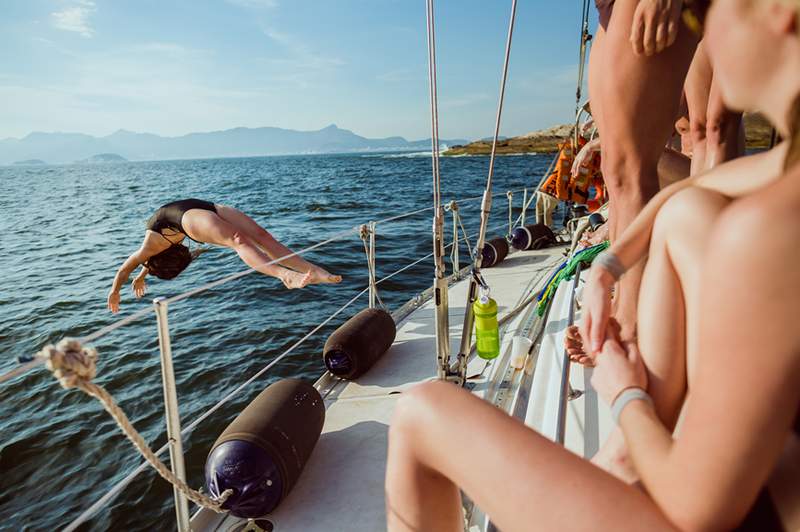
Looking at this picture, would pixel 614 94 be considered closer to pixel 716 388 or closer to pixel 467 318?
pixel 467 318

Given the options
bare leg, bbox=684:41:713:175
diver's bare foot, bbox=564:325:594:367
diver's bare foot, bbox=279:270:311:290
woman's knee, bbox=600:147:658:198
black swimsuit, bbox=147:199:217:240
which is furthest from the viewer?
black swimsuit, bbox=147:199:217:240

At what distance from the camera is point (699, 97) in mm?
2029

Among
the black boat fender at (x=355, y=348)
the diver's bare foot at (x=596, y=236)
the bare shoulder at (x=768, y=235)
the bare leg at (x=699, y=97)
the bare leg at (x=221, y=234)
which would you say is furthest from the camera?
the bare leg at (x=221, y=234)

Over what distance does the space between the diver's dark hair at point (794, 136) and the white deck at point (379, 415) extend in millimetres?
1076

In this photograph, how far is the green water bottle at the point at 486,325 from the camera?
2.62 m

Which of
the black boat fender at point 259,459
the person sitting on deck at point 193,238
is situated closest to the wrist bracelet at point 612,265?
the black boat fender at point 259,459

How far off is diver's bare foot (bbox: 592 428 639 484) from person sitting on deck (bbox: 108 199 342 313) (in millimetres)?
2455

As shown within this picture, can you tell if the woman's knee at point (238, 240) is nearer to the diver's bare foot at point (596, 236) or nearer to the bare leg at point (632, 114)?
the diver's bare foot at point (596, 236)

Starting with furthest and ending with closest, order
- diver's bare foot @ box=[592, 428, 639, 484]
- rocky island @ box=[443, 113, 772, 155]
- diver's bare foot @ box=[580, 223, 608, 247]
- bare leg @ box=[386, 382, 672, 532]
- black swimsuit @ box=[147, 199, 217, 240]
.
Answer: rocky island @ box=[443, 113, 772, 155]
black swimsuit @ box=[147, 199, 217, 240]
diver's bare foot @ box=[580, 223, 608, 247]
diver's bare foot @ box=[592, 428, 639, 484]
bare leg @ box=[386, 382, 672, 532]

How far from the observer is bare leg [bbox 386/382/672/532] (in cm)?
73

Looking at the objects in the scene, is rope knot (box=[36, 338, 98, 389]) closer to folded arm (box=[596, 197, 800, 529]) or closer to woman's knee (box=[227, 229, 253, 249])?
folded arm (box=[596, 197, 800, 529])

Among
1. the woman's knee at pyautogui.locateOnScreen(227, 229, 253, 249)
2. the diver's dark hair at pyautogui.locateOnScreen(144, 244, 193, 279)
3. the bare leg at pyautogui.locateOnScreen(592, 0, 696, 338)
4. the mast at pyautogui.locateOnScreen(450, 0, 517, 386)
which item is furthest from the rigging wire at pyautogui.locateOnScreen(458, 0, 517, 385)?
the diver's dark hair at pyautogui.locateOnScreen(144, 244, 193, 279)

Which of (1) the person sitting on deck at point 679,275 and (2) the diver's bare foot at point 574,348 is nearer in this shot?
(1) the person sitting on deck at point 679,275

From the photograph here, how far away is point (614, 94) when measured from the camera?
1.60 m
